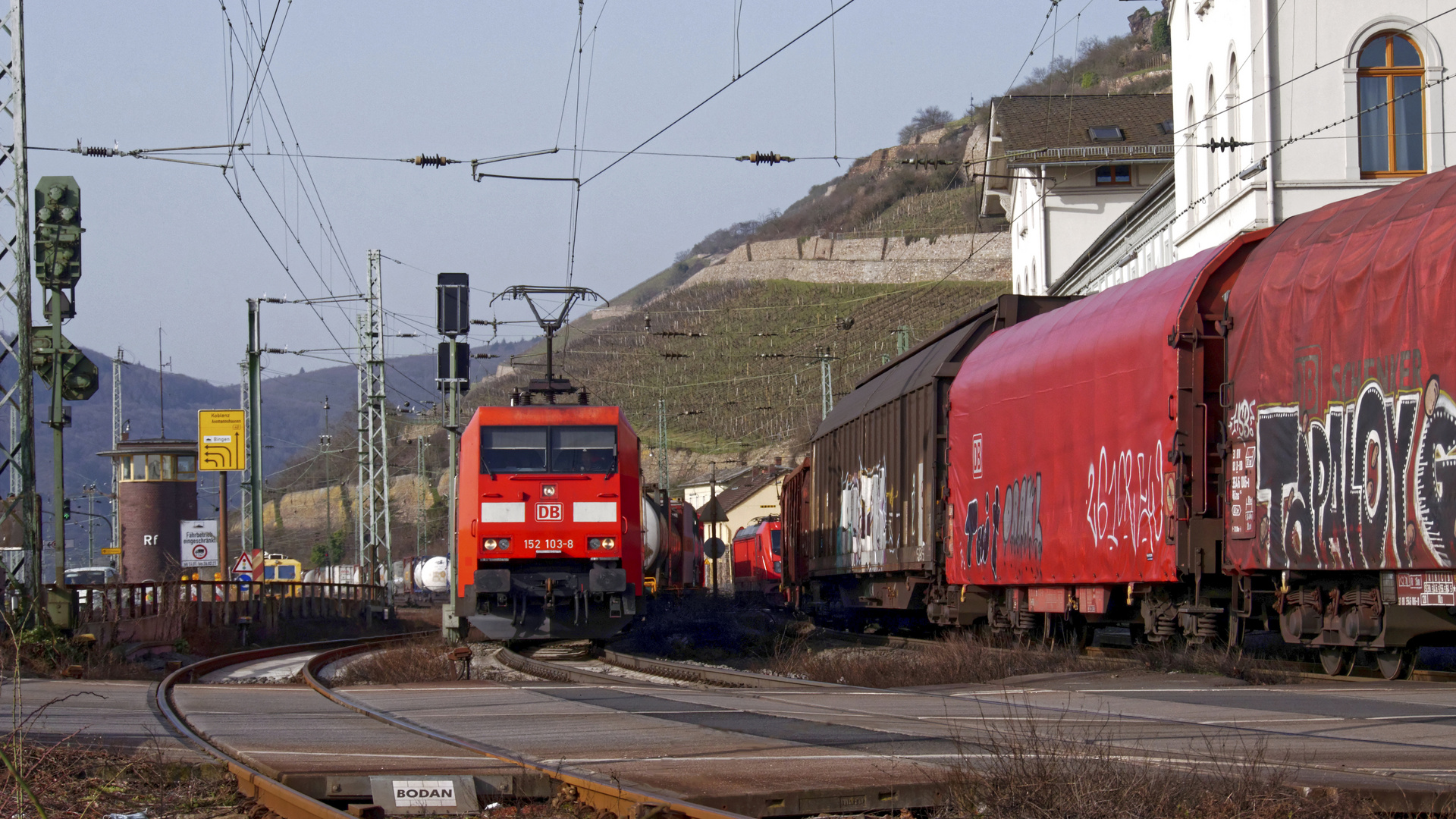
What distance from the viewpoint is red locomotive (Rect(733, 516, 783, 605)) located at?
181 feet

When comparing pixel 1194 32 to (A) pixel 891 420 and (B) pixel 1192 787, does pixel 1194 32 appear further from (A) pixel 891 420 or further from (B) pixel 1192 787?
(B) pixel 1192 787

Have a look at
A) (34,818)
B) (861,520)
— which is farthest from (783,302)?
(34,818)

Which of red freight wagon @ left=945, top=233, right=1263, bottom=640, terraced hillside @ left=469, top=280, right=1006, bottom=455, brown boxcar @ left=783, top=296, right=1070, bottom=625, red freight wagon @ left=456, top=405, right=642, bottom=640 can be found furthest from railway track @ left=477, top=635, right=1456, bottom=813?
terraced hillside @ left=469, top=280, right=1006, bottom=455

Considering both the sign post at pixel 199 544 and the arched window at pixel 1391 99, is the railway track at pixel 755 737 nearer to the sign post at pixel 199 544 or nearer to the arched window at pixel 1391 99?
the arched window at pixel 1391 99

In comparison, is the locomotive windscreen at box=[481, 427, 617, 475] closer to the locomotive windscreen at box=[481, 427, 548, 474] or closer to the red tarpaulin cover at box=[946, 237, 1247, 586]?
the locomotive windscreen at box=[481, 427, 548, 474]

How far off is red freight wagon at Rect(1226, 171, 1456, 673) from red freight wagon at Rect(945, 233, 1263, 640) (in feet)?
1.06

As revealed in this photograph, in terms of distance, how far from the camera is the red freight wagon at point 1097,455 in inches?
478

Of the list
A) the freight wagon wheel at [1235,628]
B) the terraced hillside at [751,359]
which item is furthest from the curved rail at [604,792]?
the terraced hillside at [751,359]

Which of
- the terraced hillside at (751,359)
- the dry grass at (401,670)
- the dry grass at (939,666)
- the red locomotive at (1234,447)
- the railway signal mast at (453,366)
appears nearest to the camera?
the red locomotive at (1234,447)

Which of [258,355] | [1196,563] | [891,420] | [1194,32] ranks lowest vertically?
[1196,563]

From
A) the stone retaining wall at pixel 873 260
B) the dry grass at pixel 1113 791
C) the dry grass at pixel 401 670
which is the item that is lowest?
the dry grass at pixel 401 670

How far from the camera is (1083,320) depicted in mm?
14531

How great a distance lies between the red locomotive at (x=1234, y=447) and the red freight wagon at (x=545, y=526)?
4.64 metres

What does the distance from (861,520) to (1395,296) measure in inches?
513
